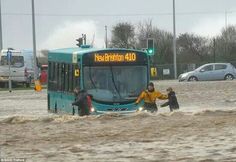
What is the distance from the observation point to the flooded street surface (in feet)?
37.3

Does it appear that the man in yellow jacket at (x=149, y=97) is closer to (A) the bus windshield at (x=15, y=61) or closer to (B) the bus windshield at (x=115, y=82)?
(B) the bus windshield at (x=115, y=82)

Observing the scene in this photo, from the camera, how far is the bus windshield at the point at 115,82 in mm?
23130

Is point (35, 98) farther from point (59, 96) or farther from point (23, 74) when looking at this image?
point (23, 74)

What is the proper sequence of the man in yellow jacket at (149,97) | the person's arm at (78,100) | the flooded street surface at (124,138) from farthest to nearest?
the man in yellow jacket at (149,97) < the person's arm at (78,100) < the flooded street surface at (124,138)

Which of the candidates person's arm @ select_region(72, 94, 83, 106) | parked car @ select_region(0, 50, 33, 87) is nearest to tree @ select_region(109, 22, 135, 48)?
parked car @ select_region(0, 50, 33, 87)

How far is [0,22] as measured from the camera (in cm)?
6328

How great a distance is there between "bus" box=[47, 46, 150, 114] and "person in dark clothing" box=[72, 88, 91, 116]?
1.91ft

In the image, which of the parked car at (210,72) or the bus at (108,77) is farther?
the parked car at (210,72)

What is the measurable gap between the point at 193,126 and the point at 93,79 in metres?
7.66

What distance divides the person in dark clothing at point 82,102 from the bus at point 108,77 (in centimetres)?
58

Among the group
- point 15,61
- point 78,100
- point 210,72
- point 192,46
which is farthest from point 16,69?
point 192,46

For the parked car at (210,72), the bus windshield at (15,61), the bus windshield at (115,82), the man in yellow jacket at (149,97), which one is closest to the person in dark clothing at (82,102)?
the bus windshield at (115,82)

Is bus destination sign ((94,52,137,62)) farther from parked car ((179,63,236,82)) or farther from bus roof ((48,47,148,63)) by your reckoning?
parked car ((179,63,236,82))

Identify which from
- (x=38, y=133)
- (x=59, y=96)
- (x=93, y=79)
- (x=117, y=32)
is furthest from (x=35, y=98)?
(x=117, y=32)
